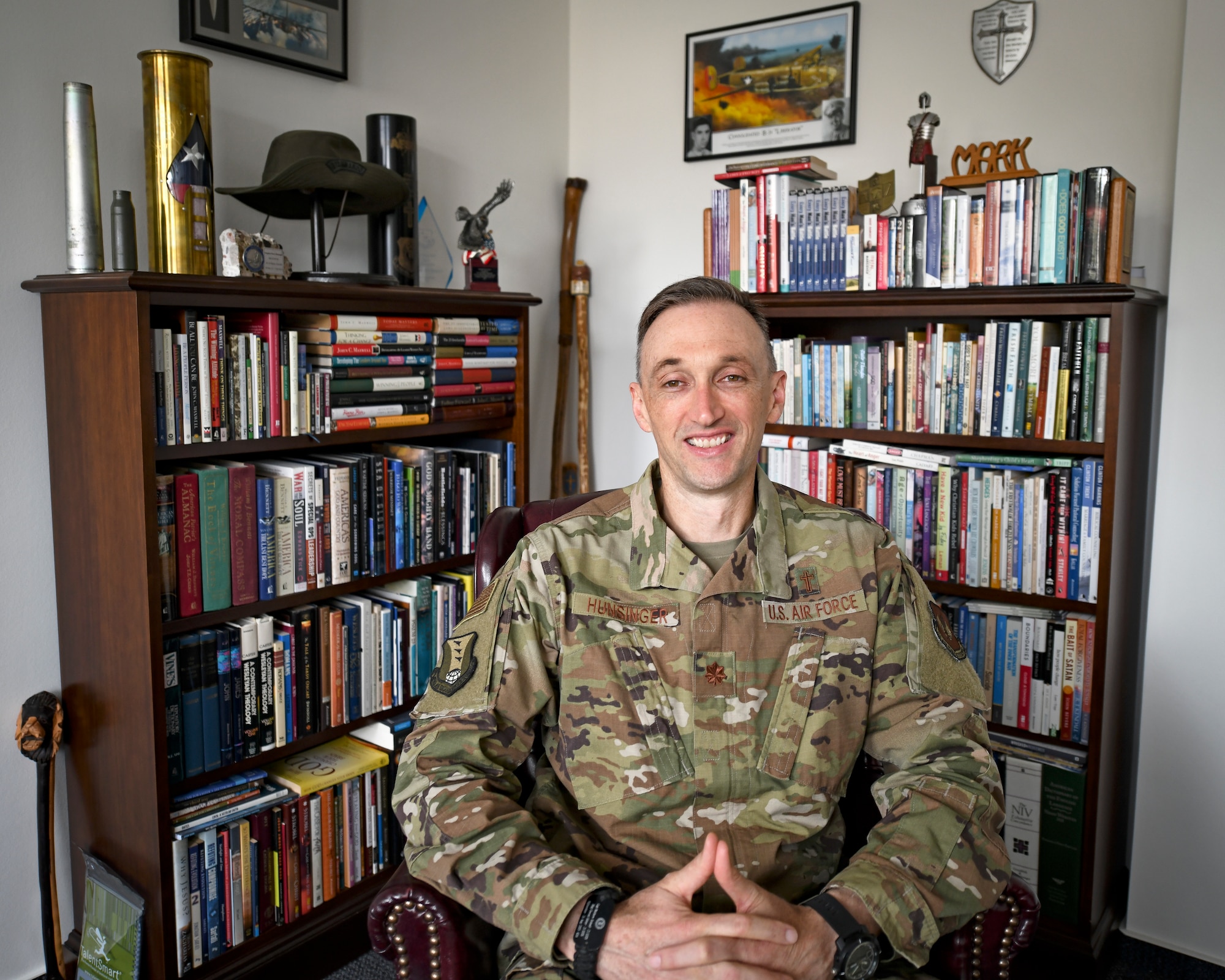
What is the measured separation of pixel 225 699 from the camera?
6.46ft

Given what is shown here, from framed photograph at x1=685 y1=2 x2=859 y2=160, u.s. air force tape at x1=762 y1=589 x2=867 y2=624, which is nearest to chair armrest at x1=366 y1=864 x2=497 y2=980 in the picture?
u.s. air force tape at x1=762 y1=589 x2=867 y2=624

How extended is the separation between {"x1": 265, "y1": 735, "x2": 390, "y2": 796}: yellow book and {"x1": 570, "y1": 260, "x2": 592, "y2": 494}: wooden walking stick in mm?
1094

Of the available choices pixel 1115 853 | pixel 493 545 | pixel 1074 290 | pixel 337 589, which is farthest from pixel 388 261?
pixel 1115 853

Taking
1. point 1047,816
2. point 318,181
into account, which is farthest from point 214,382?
point 1047,816

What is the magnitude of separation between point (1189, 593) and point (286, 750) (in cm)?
190

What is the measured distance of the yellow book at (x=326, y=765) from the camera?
215 centimetres

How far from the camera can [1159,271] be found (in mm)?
2219

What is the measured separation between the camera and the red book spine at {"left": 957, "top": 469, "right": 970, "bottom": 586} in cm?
222

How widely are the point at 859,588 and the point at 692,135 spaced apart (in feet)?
5.94

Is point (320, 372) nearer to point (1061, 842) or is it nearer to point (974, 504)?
point (974, 504)

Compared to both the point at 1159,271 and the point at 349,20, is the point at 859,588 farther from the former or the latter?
the point at 349,20

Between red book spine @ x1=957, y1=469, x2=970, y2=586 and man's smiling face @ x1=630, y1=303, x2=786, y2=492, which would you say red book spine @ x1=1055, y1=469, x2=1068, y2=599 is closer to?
red book spine @ x1=957, y1=469, x2=970, y2=586

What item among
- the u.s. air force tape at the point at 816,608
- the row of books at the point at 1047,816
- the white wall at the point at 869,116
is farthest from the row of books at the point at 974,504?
the u.s. air force tape at the point at 816,608

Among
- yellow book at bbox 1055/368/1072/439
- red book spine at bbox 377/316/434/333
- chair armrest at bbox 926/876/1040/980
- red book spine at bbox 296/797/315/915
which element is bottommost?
red book spine at bbox 296/797/315/915
